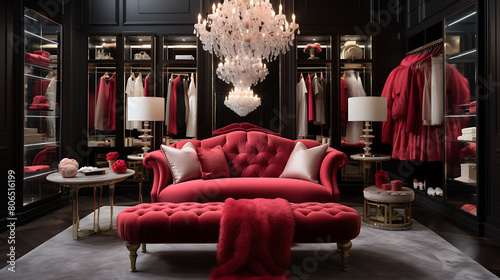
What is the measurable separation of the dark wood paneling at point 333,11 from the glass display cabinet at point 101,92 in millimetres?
2883

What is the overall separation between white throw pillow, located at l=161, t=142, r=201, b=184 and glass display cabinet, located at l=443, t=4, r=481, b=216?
266cm

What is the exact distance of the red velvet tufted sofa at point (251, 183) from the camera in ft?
9.31

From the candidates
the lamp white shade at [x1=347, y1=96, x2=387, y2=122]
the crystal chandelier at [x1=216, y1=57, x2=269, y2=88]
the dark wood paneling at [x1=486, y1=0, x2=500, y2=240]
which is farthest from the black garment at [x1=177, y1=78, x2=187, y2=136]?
the dark wood paneling at [x1=486, y1=0, x2=500, y2=240]

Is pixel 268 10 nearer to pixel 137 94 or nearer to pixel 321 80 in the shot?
pixel 321 80

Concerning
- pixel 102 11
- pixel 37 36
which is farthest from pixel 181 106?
pixel 37 36

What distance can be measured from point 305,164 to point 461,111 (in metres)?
Answer: 1.82

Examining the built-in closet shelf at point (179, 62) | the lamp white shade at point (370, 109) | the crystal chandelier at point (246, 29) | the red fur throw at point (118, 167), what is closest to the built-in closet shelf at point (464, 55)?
the lamp white shade at point (370, 109)

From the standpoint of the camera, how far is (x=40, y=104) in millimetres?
3760

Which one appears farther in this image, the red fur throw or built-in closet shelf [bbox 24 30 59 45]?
built-in closet shelf [bbox 24 30 59 45]

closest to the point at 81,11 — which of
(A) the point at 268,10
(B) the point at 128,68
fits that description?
(B) the point at 128,68

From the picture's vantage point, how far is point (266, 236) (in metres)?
2.05

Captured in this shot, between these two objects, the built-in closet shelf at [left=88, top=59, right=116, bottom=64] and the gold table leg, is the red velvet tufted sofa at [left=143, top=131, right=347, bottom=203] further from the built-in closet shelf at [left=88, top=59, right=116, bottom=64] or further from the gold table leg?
the built-in closet shelf at [left=88, top=59, right=116, bottom=64]

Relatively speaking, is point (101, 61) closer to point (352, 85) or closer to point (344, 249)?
point (352, 85)

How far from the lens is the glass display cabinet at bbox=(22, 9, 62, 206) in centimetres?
356
